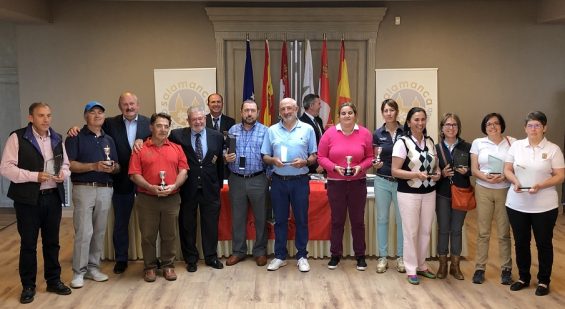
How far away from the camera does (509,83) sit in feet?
23.4

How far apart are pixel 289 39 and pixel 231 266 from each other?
11.4 ft

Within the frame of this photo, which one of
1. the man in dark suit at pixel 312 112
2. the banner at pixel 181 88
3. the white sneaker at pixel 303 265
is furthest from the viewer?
the banner at pixel 181 88

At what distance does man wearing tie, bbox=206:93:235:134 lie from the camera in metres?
5.15

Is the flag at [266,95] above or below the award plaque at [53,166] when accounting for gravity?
above

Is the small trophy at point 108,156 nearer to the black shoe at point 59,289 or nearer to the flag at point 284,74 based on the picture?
the black shoe at point 59,289

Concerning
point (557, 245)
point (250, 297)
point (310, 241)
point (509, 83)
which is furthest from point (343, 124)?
point (509, 83)

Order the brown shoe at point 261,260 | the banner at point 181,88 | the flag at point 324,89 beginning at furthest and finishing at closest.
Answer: the banner at point 181,88
the flag at point 324,89
the brown shoe at point 261,260

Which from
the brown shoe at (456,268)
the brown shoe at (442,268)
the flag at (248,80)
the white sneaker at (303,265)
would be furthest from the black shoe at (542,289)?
the flag at (248,80)

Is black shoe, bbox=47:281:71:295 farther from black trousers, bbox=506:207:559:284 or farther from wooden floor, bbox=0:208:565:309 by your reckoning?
black trousers, bbox=506:207:559:284

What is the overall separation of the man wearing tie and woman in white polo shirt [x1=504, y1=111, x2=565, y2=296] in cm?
263

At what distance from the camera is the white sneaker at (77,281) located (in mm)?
4227

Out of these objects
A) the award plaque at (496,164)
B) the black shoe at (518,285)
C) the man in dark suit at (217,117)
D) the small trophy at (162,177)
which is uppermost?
the man in dark suit at (217,117)

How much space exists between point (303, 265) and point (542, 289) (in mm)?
1919

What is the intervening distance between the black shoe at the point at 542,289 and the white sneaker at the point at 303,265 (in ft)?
6.06
